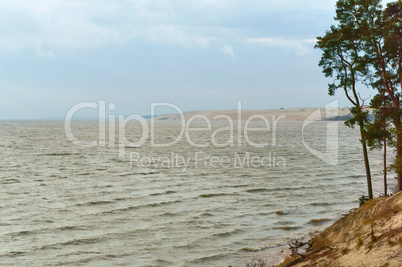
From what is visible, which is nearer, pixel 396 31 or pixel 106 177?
pixel 396 31

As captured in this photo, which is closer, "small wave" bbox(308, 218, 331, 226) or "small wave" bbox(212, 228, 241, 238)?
"small wave" bbox(212, 228, 241, 238)

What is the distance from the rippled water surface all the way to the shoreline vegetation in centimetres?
280

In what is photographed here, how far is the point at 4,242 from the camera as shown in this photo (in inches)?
853

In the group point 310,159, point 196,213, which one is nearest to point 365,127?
point 196,213

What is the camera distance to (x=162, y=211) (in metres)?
28.3

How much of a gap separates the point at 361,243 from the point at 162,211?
51.1ft

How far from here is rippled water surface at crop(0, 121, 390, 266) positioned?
20438 mm

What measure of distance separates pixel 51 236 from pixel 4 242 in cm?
236

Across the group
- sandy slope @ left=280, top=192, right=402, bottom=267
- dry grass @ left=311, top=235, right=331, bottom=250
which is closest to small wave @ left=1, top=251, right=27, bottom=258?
sandy slope @ left=280, top=192, right=402, bottom=267

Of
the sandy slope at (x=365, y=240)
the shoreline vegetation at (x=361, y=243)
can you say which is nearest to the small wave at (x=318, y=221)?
the shoreline vegetation at (x=361, y=243)

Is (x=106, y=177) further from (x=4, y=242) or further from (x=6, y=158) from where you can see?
(x=6, y=158)

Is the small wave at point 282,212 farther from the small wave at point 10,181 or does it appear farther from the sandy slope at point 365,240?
the small wave at point 10,181

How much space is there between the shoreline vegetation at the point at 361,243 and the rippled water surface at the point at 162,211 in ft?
9.19

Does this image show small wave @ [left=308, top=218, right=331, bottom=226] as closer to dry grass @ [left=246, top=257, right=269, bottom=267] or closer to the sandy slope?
the sandy slope
